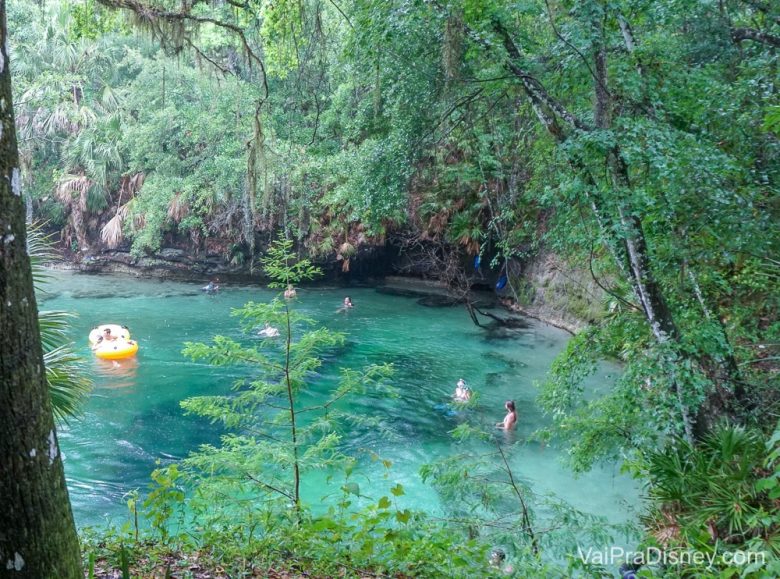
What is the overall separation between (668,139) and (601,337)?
92.4 inches

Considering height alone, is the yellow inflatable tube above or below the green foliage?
below

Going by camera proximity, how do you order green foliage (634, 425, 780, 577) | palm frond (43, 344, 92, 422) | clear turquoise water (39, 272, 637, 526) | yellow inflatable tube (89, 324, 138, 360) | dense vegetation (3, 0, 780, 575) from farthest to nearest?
yellow inflatable tube (89, 324, 138, 360)
clear turquoise water (39, 272, 637, 526)
palm frond (43, 344, 92, 422)
dense vegetation (3, 0, 780, 575)
green foliage (634, 425, 780, 577)

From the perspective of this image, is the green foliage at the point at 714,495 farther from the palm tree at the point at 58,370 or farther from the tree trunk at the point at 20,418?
the palm tree at the point at 58,370

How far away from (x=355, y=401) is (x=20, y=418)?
9984 mm

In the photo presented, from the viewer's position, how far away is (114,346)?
14.2 m

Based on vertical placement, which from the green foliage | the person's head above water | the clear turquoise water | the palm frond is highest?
the palm frond

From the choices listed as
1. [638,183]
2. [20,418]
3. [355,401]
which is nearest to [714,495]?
[638,183]

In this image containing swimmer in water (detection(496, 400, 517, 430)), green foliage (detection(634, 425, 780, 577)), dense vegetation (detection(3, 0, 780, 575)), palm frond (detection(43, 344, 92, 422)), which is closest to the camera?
green foliage (detection(634, 425, 780, 577))

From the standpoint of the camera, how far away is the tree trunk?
2.41 metres

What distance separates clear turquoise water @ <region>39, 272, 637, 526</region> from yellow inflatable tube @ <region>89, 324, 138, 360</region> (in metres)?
0.22

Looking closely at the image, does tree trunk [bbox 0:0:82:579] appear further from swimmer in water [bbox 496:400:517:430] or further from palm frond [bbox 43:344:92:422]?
swimmer in water [bbox 496:400:517:430]

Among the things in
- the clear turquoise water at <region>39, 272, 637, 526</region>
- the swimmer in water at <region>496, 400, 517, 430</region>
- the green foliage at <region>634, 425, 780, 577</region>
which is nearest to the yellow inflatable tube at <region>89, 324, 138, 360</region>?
the clear turquoise water at <region>39, 272, 637, 526</region>

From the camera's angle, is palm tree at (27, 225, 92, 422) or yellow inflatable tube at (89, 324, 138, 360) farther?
yellow inflatable tube at (89, 324, 138, 360)

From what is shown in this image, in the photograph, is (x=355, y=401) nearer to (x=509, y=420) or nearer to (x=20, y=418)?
(x=509, y=420)
